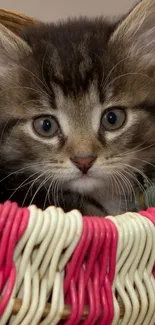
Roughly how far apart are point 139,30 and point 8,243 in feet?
2.31

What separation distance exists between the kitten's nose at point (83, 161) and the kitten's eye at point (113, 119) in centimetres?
11

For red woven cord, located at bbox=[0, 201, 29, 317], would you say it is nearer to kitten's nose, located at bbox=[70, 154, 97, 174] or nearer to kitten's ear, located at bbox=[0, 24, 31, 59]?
kitten's nose, located at bbox=[70, 154, 97, 174]

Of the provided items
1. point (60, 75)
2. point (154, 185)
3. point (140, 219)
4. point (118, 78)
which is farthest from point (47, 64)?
point (140, 219)

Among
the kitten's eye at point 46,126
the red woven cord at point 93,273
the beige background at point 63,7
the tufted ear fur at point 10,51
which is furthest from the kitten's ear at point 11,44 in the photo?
the beige background at point 63,7

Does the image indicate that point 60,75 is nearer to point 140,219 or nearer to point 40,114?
point 40,114

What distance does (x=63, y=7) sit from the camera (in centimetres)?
221

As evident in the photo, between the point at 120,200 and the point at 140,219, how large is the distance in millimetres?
463

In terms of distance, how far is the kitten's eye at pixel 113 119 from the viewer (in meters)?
1.05

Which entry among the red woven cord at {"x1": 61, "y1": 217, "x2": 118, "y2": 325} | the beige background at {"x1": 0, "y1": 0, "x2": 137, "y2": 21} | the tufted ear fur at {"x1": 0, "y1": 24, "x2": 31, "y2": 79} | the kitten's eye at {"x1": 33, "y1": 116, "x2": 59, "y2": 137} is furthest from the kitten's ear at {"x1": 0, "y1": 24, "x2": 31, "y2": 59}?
the beige background at {"x1": 0, "y1": 0, "x2": 137, "y2": 21}

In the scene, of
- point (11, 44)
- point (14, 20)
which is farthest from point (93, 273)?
point (14, 20)

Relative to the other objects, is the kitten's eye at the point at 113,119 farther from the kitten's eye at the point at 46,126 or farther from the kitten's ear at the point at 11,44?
the kitten's ear at the point at 11,44

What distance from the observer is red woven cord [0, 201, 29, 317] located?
0.61m

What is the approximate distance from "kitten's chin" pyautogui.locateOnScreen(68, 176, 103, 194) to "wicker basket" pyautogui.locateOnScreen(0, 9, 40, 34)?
1.84 ft

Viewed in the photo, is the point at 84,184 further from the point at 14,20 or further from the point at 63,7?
the point at 63,7
